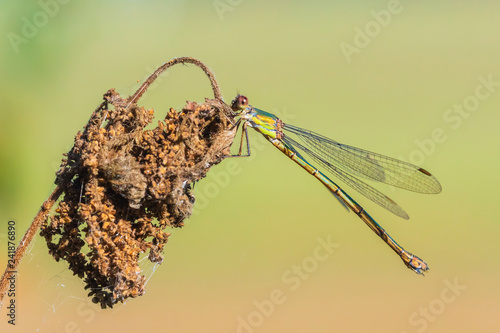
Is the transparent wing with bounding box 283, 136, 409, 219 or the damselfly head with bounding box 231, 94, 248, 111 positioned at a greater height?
the damselfly head with bounding box 231, 94, 248, 111

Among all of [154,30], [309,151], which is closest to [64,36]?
[154,30]

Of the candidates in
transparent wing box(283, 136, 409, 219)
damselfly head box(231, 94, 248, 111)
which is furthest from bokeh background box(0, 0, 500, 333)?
damselfly head box(231, 94, 248, 111)

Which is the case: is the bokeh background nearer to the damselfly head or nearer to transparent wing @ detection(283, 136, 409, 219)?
transparent wing @ detection(283, 136, 409, 219)

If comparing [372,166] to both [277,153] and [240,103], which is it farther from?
[277,153]

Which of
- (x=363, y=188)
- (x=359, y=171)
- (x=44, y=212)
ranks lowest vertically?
(x=44, y=212)

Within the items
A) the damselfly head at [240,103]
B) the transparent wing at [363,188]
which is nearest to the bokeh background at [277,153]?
the transparent wing at [363,188]

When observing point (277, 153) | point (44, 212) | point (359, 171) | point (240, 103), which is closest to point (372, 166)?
point (359, 171)

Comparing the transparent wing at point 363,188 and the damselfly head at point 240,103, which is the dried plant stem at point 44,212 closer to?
the damselfly head at point 240,103
